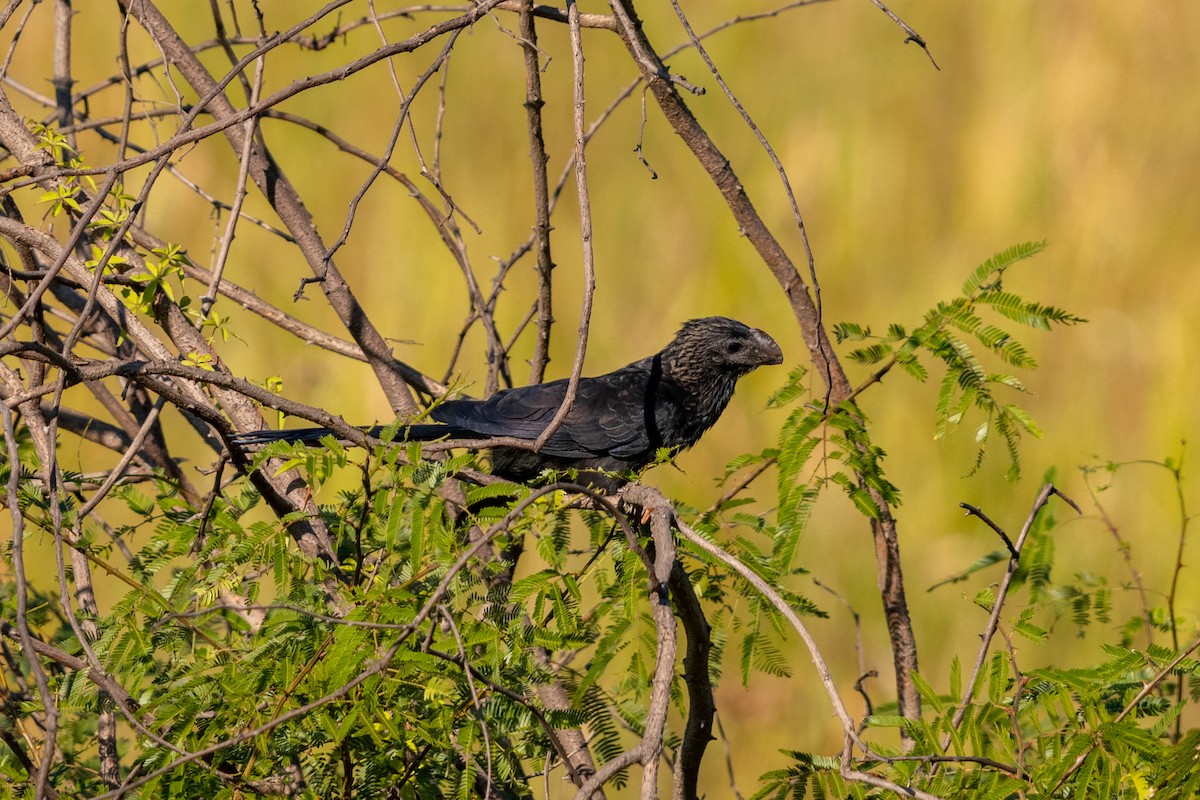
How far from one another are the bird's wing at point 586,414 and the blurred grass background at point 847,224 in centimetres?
149

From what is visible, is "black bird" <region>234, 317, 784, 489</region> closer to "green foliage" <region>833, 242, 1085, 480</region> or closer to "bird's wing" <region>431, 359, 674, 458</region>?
"bird's wing" <region>431, 359, 674, 458</region>

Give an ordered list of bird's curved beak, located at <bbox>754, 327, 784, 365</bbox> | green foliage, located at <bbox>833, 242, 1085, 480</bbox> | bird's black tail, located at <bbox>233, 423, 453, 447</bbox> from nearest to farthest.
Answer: bird's black tail, located at <bbox>233, 423, 453, 447</bbox>
green foliage, located at <bbox>833, 242, 1085, 480</bbox>
bird's curved beak, located at <bbox>754, 327, 784, 365</bbox>

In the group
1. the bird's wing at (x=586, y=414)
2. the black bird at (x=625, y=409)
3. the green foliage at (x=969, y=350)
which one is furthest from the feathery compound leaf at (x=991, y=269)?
the bird's wing at (x=586, y=414)

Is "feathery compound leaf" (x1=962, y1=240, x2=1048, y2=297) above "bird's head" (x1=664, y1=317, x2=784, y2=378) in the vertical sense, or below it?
below

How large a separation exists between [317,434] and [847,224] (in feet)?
15.6

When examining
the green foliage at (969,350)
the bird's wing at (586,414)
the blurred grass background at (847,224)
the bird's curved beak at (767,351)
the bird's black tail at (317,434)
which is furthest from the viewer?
the blurred grass background at (847,224)

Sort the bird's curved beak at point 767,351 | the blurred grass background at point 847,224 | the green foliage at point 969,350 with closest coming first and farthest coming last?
the green foliage at point 969,350 < the bird's curved beak at point 767,351 < the blurred grass background at point 847,224

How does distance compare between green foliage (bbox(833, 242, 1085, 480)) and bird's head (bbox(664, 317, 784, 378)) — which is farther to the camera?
bird's head (bbox(664, 317, 784, 378))

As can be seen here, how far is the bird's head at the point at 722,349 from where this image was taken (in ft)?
13.6

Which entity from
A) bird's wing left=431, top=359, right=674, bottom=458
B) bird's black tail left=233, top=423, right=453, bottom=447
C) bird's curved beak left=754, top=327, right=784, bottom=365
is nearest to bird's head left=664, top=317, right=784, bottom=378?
bird's curved beak left=754, top=327, right=784, bottom=365

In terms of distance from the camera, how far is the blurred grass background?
572cm

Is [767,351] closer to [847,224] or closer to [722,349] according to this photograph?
[722,349]

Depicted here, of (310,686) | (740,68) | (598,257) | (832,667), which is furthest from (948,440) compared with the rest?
(310,686)

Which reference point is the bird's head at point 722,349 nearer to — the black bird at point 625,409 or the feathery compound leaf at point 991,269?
the black bird at point 625,409
